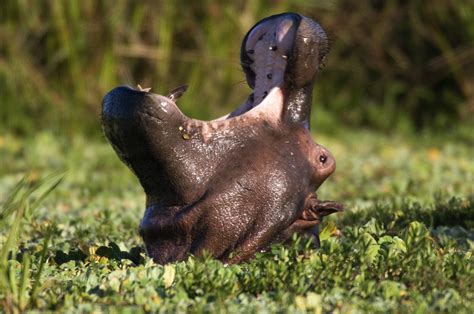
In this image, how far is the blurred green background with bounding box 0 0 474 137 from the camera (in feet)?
27.8

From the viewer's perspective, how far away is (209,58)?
28.8 ft

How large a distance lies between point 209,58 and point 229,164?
18.1ft

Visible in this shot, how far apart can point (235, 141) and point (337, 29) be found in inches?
257

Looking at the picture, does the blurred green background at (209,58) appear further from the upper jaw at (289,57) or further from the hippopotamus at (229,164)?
the hippopotamus at (229,164)

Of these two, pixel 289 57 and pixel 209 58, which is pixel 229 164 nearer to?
pixel 289 57

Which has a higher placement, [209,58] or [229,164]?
[209,58]

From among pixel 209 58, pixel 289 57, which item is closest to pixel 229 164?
pixel 289 57

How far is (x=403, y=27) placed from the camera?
9859mm

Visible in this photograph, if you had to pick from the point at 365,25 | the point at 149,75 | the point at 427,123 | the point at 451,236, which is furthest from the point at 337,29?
the point at 451,236

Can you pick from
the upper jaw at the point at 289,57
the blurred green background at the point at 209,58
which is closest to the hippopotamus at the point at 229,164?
the upper jaw at the point at 289,57

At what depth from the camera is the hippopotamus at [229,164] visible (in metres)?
3.20

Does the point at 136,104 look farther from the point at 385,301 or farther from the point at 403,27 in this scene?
the point at 403,27

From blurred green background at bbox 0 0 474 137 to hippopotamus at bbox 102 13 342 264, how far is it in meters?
5.10

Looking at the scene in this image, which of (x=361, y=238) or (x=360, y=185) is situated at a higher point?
(x=360, y=185)
